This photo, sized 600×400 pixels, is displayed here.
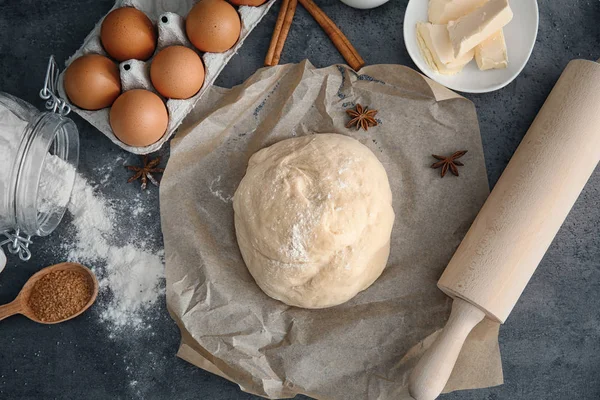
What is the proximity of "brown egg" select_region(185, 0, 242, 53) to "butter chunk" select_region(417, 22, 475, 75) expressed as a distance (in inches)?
29.7

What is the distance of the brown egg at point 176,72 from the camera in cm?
202

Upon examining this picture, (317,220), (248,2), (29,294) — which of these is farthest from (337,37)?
(29,294)

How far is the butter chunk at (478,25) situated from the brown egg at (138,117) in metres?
1.18

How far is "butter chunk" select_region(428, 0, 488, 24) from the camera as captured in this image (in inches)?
83.5

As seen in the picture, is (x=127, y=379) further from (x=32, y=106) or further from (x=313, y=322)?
(x=32, y=106)

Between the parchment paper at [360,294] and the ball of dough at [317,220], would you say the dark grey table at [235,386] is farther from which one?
the ball of dough at [317,220]

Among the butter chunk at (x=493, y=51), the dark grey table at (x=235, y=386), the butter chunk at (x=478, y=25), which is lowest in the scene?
the dark grey table at (x=235, y=386)

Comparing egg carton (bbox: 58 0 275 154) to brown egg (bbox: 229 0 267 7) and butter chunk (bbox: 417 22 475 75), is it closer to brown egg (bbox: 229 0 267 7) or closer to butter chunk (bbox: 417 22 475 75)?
brown egg (bbox: 229 0 267 7)

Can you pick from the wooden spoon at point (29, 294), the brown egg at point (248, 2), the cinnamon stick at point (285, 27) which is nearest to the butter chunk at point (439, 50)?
the cinnamon stick at point (285, 27)

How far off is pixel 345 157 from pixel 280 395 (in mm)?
979

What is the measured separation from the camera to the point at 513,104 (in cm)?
230

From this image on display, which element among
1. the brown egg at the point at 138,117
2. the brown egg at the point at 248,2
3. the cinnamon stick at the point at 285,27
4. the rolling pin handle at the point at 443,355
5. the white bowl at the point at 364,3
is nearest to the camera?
A: the rolling pin handle at the point at 443,355

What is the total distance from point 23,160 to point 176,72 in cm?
67

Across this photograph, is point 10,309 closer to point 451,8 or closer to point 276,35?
point 276,35
